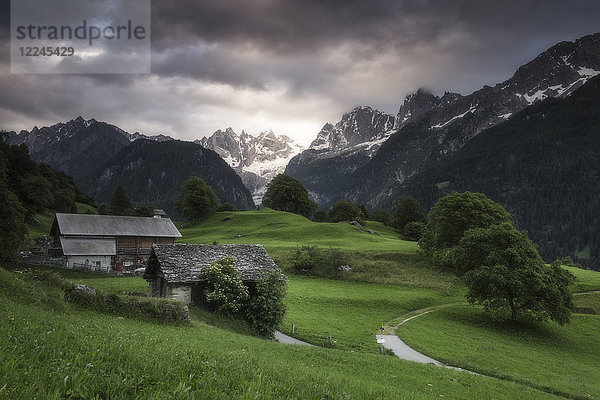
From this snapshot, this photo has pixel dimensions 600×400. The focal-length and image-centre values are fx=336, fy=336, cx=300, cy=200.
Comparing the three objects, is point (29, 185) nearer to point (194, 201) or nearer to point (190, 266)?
point (194, 201)

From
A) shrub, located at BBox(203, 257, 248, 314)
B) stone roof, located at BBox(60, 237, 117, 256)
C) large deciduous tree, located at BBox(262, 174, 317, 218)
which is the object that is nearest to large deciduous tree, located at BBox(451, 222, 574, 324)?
shrub, located at BBox(203, 257, 248, 314)

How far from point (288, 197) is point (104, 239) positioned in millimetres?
82668

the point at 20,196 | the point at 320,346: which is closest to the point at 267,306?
the point at 320,346

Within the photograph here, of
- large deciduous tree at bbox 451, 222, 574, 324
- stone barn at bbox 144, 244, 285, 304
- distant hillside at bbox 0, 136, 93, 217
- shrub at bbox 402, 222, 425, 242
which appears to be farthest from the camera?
shrub at bbox 402, 222, 425, 242

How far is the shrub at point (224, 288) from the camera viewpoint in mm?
29547

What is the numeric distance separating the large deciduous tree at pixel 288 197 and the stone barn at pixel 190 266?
104 m

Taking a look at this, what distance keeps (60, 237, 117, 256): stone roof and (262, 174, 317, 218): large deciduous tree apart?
7983 cm

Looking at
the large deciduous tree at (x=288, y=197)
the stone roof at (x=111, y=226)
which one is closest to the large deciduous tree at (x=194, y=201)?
the large deciduous tree at (x=288, y=197)

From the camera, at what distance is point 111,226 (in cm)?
6844

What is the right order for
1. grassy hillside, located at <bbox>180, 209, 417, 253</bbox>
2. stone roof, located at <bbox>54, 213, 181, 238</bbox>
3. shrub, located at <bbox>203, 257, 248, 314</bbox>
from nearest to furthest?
shrub, located at <bbox>203, 257, 248, 314</bbox> → stone roof, located at <bbox>54, 213, 181, 238</bbox> → grassy hillside, located at <bbox>180, 209, 417, 253</bbox>

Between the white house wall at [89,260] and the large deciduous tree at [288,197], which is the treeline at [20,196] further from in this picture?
the large deciduous tree at [288,197]

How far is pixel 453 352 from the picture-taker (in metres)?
30.0

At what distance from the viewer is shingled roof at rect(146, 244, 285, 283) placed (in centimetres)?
3055

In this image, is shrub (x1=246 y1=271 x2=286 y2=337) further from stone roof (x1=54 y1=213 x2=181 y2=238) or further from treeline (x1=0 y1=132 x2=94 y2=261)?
stone roof (x1=54 y1=213 x2=181 y2=238)
